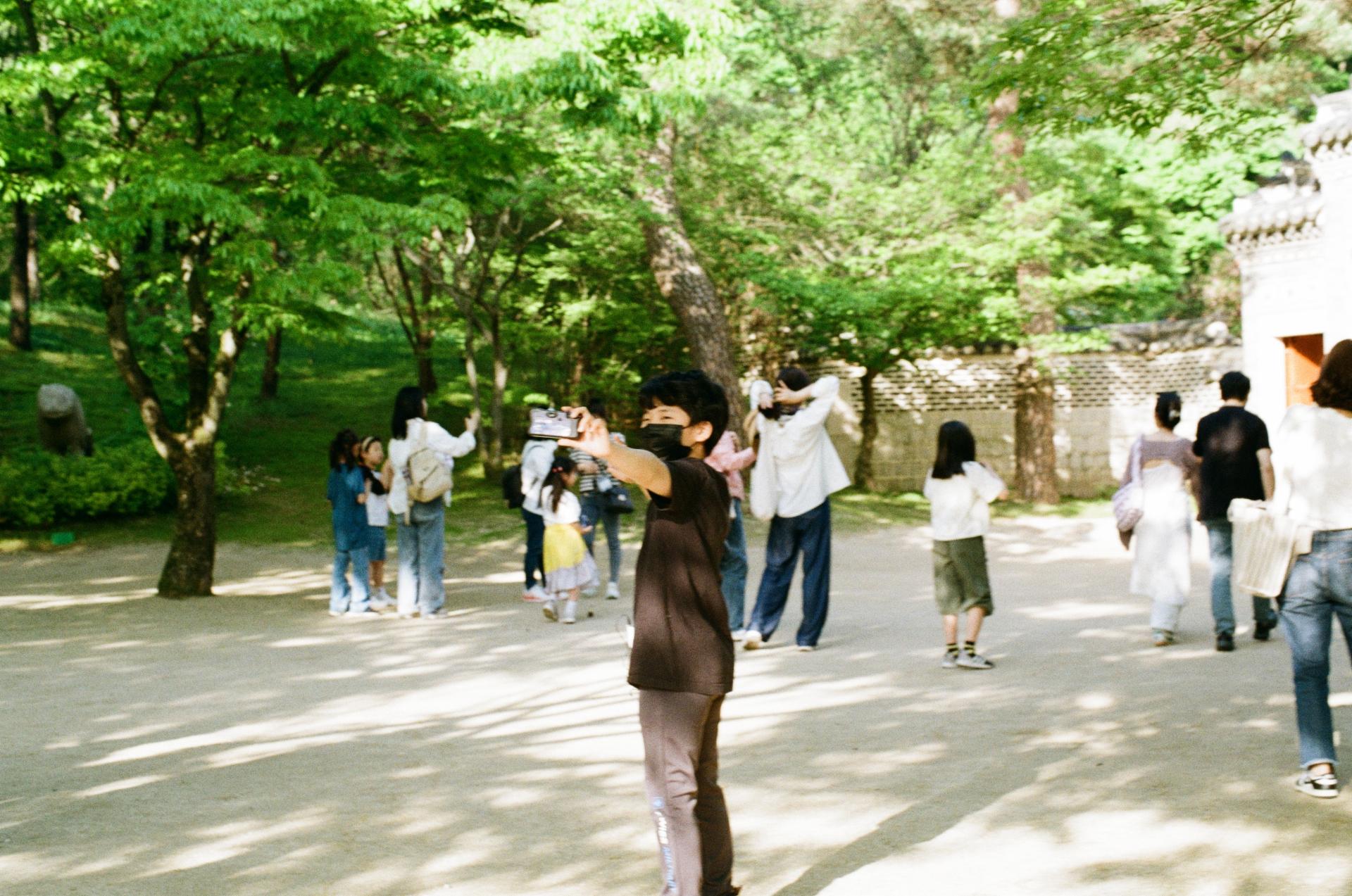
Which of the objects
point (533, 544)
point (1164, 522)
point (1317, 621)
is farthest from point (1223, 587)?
point (533, 544)

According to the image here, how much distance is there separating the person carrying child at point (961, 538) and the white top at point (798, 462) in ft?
2.48

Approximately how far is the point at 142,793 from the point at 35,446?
56.4 ft

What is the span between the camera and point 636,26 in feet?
39.1

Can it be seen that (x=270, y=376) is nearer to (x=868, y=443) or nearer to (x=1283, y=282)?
(x=868, y=443)

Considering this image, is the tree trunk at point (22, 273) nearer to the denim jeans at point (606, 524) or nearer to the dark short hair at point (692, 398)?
the denim jeans at point (606, 524)

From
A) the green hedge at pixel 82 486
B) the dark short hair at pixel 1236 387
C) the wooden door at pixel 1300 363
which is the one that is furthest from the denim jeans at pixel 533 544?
the wooden door at pixel 1300 363

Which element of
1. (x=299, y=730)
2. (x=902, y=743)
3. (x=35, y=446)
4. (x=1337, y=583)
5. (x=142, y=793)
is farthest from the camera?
(x=35, y=446)

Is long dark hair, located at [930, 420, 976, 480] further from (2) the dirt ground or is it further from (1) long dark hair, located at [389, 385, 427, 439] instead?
(1) long dark hair, located at [389, 385, 427, 439]

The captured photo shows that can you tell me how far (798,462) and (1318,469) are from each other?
4.08 m

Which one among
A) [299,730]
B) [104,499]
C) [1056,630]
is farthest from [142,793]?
[104,499]

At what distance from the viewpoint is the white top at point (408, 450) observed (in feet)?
34.7

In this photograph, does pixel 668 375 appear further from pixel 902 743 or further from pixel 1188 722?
pixel 1188 722

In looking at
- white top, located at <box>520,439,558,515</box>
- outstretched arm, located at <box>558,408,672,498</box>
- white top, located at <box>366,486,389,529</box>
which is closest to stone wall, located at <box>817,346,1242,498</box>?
white top, located at <box>520,439,558,515</box>

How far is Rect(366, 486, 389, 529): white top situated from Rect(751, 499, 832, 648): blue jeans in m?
3.86
